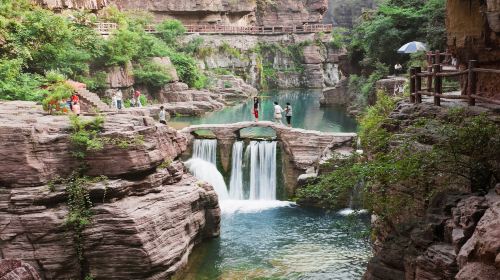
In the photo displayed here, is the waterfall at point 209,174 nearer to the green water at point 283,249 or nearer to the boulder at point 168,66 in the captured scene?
the green water at point 283,249

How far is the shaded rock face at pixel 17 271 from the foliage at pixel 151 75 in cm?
2244

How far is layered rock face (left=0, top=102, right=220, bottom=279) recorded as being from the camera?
11.2 m

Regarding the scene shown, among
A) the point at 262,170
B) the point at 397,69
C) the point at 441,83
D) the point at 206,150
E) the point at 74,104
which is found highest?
the point at 397,69

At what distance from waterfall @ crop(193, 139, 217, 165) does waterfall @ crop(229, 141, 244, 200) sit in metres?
0.87

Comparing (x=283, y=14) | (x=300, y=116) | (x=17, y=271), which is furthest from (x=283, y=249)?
(x=283, y=14)

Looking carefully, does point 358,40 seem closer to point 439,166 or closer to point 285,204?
point 285,204

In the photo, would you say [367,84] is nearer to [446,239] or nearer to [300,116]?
[300,116]

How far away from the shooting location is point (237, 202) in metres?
19.4

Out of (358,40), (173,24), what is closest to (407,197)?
(358,40)

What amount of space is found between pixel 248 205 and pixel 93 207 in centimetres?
818

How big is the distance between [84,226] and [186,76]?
27.3 m

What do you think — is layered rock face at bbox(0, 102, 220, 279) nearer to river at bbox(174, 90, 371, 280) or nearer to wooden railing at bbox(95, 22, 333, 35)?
river at bbox(174, 90, 371, 280)

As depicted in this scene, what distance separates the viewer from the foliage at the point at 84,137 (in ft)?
39.0

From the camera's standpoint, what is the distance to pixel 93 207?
38.4 ft
